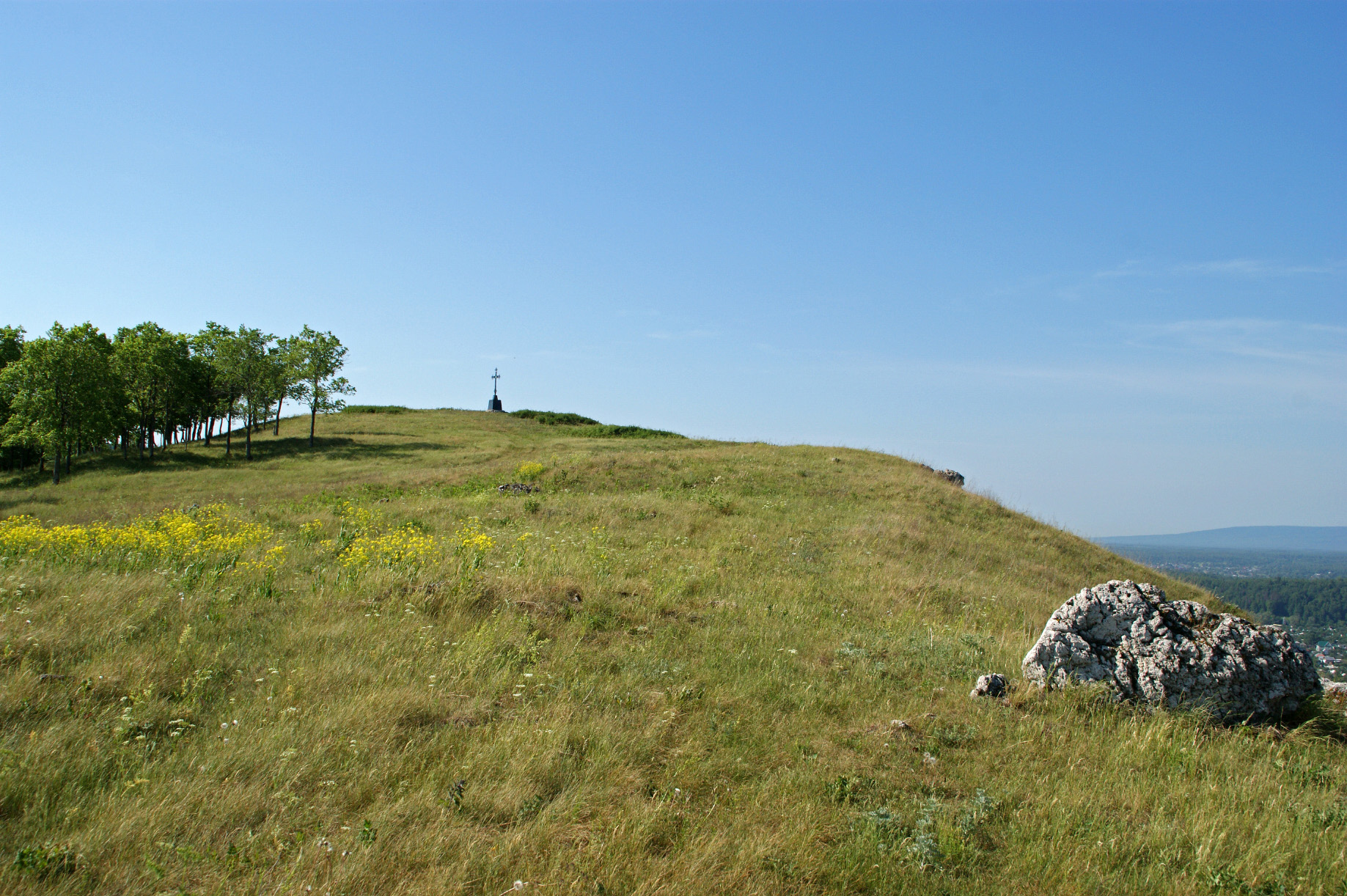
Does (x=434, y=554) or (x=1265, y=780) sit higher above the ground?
(x=434, y=554)

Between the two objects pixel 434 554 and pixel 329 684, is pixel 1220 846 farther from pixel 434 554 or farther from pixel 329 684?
pixel 434 554

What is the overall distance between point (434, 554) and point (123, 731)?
5465 mm

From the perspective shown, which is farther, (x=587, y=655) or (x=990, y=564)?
(x=990, y=564)

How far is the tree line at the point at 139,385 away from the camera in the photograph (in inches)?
1502

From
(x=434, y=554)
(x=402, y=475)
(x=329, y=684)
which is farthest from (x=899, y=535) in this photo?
(x=402, y=475)

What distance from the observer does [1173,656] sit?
682 centimetres

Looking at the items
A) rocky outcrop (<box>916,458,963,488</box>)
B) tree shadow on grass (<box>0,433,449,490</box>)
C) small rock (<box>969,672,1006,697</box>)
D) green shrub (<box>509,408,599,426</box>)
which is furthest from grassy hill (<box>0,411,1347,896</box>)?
green shrub (<box>509,408,599,426</box>)

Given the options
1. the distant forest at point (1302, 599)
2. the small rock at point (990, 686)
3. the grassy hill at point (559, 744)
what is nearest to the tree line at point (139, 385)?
the grassy hill at point (559, 744)

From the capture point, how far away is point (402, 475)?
3014 cm

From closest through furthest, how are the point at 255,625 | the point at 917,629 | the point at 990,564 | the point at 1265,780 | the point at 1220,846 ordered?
the point at 1220,846 < the point at 1265,780 < the point at 255,625 < the point at 917,629 < the point at 990,564

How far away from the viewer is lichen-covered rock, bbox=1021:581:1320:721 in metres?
6.62

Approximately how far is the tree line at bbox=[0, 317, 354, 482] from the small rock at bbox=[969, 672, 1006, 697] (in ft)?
158

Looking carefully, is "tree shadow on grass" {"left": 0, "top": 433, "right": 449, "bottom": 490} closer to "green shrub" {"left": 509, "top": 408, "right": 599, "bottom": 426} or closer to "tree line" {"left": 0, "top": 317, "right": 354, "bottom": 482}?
"tree line" {"left": 0, "top": 317, "right": 354, "bottom": 482}

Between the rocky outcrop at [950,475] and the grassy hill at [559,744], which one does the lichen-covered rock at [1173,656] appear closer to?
the grassy hill at [559,744]
